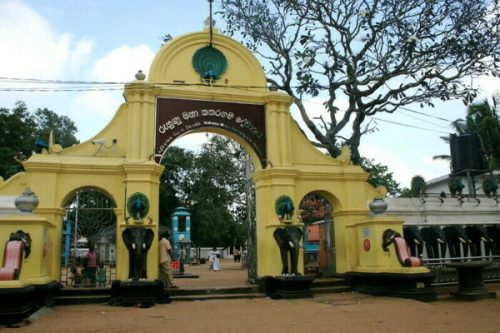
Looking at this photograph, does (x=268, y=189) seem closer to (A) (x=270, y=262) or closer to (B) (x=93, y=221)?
(A) (x=270, y=262)

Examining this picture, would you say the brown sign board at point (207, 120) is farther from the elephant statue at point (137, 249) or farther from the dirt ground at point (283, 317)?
the dirt ground at point (283, 317)

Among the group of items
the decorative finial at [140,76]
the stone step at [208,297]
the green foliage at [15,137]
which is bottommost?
the stone step at [208,297]

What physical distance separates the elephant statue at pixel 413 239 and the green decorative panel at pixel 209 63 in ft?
23.6

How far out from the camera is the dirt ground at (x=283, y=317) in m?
7.49

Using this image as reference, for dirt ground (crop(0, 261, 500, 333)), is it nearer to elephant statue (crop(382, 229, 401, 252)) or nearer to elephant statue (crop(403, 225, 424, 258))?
elephant statue (crop(382, 229, 401, 252))

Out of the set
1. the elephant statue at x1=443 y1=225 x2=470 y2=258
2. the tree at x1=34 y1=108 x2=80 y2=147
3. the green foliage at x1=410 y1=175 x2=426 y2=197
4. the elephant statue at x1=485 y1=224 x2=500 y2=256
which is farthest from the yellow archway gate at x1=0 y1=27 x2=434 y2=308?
the tree at x1=34 y1=108 x2=80 y2=147

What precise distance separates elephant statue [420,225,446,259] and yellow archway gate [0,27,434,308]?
199 centimetres

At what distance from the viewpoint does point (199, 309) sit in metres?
9.79

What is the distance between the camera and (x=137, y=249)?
10.6m

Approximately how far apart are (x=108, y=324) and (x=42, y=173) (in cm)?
482

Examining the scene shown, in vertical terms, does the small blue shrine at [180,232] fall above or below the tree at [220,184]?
below

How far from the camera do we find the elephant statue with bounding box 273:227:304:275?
11508 mm

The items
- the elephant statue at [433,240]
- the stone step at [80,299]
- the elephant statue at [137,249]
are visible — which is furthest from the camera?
the elephant statue at [433,240]

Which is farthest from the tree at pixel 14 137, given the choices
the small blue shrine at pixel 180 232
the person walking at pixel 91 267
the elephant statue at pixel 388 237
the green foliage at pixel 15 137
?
the elephant statue at pixel 388 237
